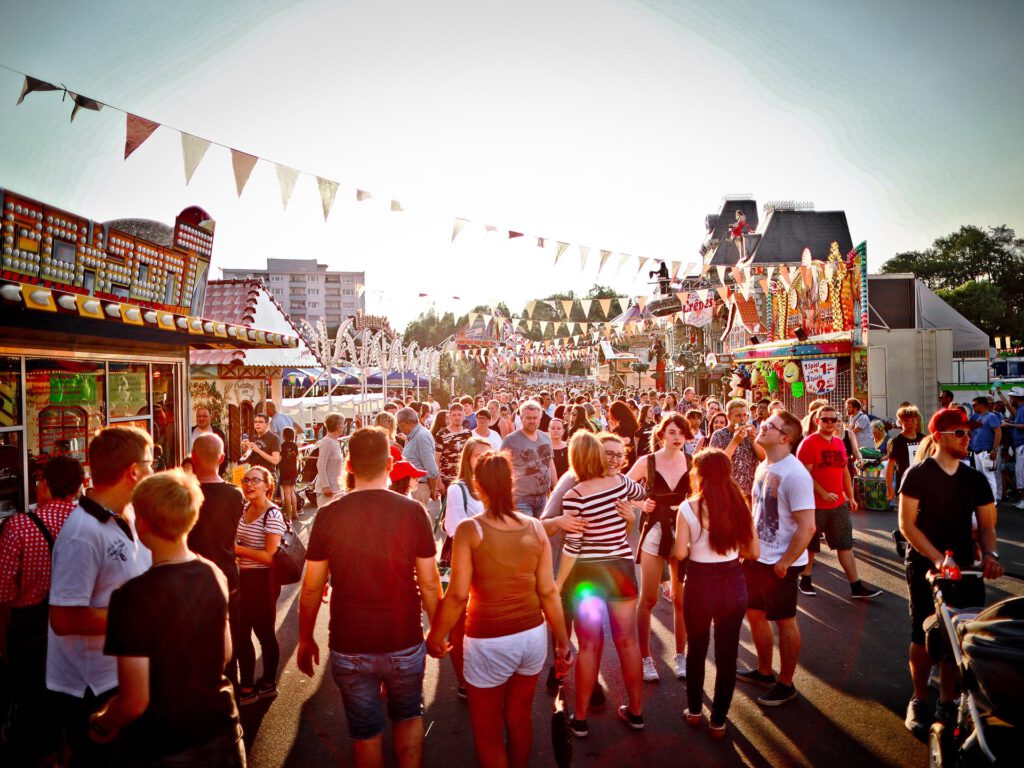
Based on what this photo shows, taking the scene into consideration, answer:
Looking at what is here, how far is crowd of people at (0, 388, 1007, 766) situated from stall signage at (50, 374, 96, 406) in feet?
11.3

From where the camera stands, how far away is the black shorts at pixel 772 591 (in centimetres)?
416

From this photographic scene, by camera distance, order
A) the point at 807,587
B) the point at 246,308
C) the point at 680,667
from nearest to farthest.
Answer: the point at 680,667
the point at 807,587
the point at 246,308

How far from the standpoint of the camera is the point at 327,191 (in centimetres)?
854

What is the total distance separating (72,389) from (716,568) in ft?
21.8

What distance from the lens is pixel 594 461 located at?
3.93 metres

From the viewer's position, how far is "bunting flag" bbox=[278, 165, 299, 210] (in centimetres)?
794

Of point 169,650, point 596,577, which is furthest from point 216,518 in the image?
point 596,577

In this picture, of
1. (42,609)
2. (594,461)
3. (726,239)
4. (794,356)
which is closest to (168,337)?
(42,609)

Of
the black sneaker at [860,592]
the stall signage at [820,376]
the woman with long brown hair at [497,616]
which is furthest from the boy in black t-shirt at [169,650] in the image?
the stall signage at [820,376]

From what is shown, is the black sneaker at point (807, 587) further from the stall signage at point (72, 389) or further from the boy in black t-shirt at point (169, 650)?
the stall signage at point (72, 389)

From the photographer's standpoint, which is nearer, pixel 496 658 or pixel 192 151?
pixel 496 658

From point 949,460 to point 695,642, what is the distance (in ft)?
6.30

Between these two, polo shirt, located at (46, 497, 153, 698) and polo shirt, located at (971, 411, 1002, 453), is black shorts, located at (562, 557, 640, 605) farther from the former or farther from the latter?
polo shirt, located at (971, 411, 1002, 453)

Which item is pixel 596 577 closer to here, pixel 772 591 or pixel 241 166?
pixel 772 591
